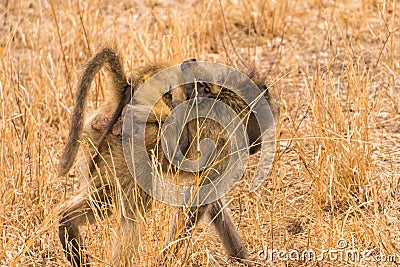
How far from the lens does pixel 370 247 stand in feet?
10.3

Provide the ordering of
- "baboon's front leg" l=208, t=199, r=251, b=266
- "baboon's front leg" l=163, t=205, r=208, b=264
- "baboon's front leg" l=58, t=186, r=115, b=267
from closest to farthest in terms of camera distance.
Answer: "baboon's front leg" l=163, t=205, r=208, b=264 < "baboon's front leg" l=58, t=186, r=115, b=267 < "baboon's front leg" l=208, t=199, r=251, b=266

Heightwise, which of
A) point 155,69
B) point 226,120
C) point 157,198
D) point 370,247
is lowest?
point 370,247

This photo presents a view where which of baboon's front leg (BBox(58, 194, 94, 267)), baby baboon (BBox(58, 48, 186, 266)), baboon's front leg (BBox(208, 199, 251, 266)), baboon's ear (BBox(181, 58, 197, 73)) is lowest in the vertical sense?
baboon's front leg (BBox(208, 199, 251, 266))

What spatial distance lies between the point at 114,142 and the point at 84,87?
262mm

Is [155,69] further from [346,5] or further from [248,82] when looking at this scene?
[346,5]

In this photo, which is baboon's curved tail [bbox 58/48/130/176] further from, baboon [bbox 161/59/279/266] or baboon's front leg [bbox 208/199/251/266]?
baboon's front leg [bbox 208/199/251/266]

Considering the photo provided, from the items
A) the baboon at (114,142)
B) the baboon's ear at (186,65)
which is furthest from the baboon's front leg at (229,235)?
the baboon's ear at (186,65)

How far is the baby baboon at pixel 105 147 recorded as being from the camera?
2818 mm

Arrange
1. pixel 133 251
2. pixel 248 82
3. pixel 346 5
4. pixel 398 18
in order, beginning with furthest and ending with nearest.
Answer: pixel 346 5, pixel 398 18, pixel 248 82, pixel 133 251

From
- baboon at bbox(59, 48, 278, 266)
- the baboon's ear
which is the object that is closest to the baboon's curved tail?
baboon at bbox(59, 48, 278, 266)

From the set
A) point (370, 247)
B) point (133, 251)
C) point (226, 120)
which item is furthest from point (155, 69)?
point (370, 247)

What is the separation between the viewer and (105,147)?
A: 2953mm

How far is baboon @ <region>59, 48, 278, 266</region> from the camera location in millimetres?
2824

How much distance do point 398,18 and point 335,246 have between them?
2.91m
